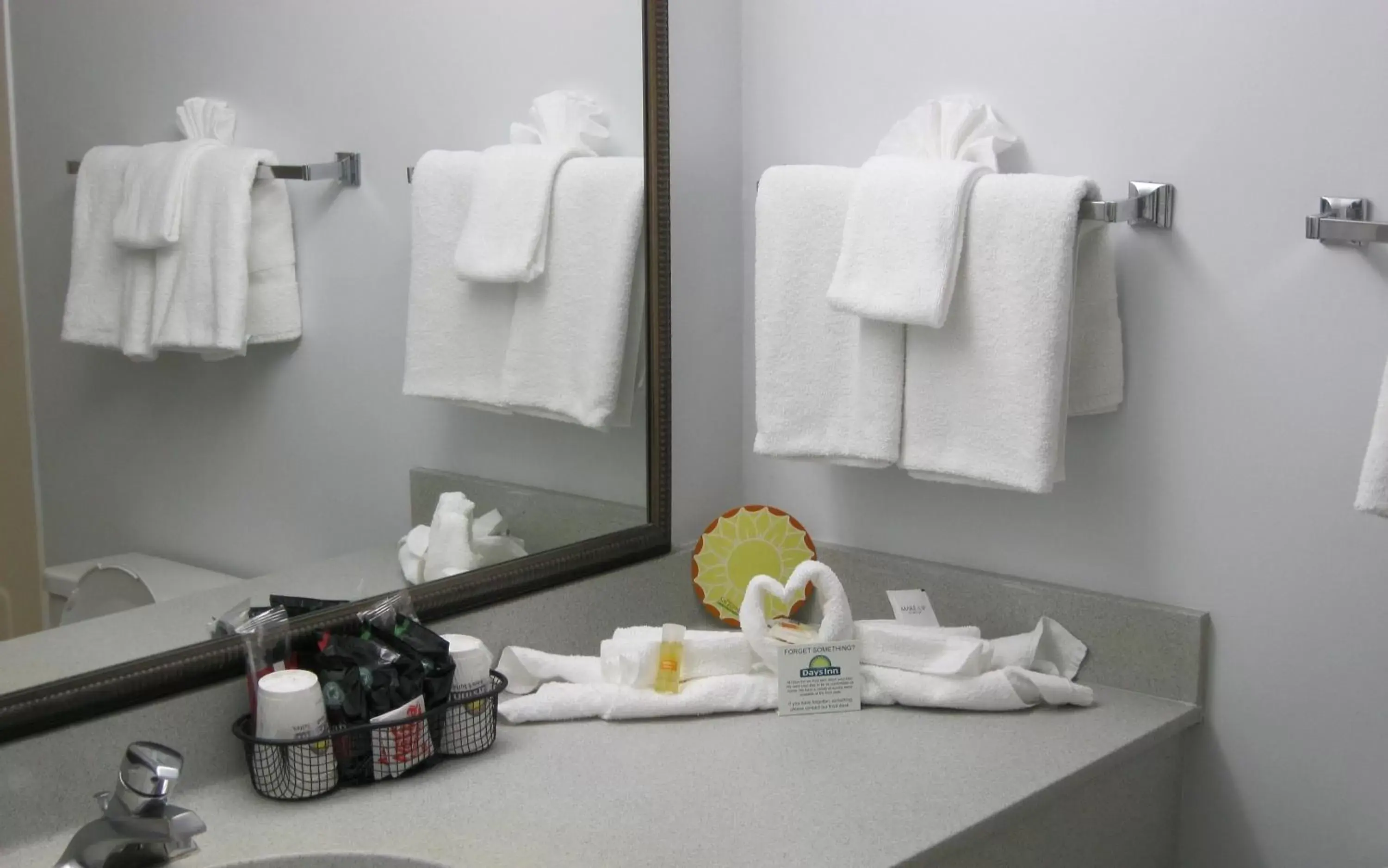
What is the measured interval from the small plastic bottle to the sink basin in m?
0.42

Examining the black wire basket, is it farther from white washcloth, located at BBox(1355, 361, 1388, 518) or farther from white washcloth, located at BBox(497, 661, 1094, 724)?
white washcloth, located at BBox(1355, 361, 1388, 518)

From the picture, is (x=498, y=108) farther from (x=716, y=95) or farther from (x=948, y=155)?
(x=948, y=155)

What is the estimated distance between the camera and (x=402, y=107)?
1476 millimetres

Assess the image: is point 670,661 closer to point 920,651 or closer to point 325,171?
point 920,651

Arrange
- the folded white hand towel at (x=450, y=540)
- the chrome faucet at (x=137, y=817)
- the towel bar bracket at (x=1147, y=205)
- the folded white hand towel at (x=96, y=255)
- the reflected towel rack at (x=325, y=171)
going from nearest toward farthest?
the chrome faucet at (x=137, y=817)
the folded white hand towel at (x=96, y=255)
the reflected towel rack at (x=325, y=171)
the towel bar bracket at (x=1147, y=205)
the folded white hand towel at (x=450, y=540)

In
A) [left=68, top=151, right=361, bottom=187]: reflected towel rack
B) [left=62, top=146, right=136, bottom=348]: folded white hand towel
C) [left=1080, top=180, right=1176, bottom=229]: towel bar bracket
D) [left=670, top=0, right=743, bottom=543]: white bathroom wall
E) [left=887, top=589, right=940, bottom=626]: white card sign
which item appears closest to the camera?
[left=62, top=146, right=136, bottom=348]: folded white hand towel

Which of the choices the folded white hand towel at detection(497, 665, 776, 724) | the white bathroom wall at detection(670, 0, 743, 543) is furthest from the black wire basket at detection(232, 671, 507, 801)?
the white bathroom wall at detection(670, 0, 743, 543)

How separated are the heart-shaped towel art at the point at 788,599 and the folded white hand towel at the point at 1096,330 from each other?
0.35 meters

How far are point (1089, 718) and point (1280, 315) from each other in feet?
1.62

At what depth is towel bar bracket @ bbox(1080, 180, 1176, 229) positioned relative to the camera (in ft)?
4.83

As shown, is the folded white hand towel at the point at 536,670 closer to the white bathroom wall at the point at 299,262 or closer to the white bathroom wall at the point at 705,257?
the white bathroom wall at the point at 299,262

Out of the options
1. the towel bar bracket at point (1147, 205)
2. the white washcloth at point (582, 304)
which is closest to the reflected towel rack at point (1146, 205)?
the towel bar bracket at point (1147, 205)

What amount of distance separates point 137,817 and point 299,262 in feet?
1.93

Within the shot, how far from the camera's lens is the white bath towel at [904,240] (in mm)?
1468
